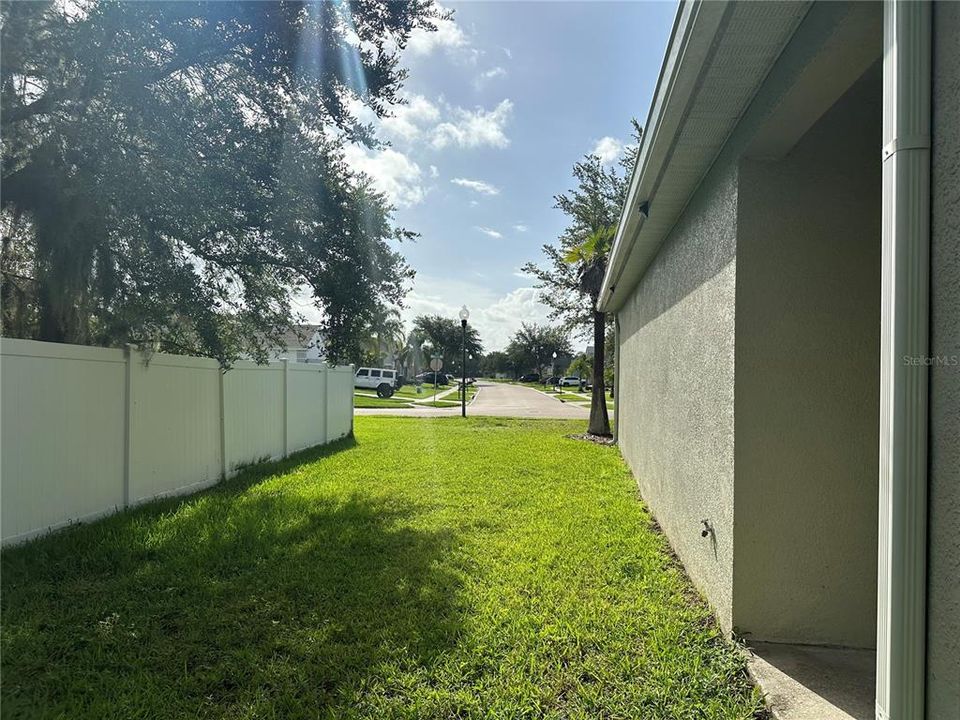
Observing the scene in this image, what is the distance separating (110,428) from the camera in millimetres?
4730

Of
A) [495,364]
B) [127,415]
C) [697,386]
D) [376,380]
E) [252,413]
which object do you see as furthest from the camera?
[495,364]

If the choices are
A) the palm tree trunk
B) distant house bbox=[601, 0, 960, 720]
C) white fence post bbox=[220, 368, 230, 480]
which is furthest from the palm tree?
white fence post bbox=[220, 368, 230, 480]

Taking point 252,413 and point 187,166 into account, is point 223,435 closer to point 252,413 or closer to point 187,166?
point 252,413

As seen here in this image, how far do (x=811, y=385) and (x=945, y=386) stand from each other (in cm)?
140

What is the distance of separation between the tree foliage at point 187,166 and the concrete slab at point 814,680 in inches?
209

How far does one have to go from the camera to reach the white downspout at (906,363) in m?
1.31

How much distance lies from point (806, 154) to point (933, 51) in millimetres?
1405

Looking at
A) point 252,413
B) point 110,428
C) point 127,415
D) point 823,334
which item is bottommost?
point 252,413

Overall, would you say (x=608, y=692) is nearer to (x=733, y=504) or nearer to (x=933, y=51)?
(x=733, y=504)

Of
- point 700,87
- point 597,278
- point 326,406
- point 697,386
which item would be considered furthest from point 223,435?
A: point 597,278

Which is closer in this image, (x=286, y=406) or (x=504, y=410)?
(x=286, y=406)

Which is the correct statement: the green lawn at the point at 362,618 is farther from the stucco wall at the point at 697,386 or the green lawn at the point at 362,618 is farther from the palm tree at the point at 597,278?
the palm tree at the point at 597,278

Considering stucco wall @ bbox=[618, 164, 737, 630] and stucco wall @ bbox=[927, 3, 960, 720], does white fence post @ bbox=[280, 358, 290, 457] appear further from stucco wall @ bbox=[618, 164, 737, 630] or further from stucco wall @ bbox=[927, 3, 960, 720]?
stucco wall @ bbox=[927, 3, 960, 720]

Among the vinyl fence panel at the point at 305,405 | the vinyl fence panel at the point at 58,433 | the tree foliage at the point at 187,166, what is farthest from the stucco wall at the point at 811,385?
the vinyl fence panel at the point at 305,405
